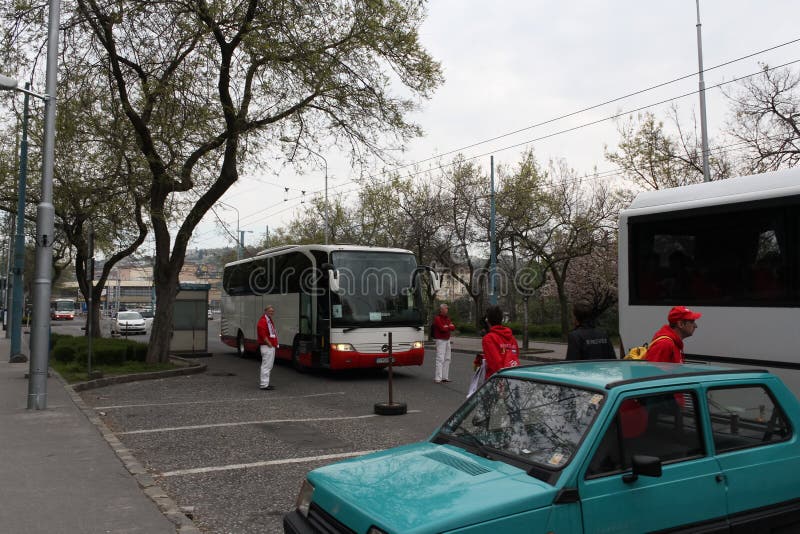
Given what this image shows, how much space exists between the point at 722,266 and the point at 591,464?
193 inches

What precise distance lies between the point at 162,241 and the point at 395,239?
2114cm

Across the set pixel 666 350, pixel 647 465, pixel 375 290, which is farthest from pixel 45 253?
pixel 647 465

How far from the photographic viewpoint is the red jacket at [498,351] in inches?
274

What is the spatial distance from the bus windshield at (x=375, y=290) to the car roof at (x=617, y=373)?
10.9 metres

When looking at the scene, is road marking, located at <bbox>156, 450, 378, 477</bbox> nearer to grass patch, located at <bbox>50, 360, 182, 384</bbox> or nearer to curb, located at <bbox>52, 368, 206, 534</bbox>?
curb, located at <bbox>52, 368, 206, 534</bbox>

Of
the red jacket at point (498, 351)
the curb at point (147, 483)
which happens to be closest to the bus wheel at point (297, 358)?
the curb at point (147, 483)

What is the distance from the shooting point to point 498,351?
23.0ft

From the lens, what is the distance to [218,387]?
557 inches

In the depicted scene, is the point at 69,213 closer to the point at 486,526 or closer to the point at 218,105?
the point at 218,105

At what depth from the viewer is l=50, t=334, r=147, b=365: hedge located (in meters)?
16.7

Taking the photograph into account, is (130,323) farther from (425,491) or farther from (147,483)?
(425,491)

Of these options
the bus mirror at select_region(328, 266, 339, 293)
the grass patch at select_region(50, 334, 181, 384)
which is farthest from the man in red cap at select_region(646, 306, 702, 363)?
the grass patch at select_region(50, 334, 181, 384)

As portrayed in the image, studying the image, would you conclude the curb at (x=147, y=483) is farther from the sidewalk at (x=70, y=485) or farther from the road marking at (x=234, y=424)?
the road marking at (x=234, y=424)

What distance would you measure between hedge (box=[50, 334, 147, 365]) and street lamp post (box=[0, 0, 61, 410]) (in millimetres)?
6092
